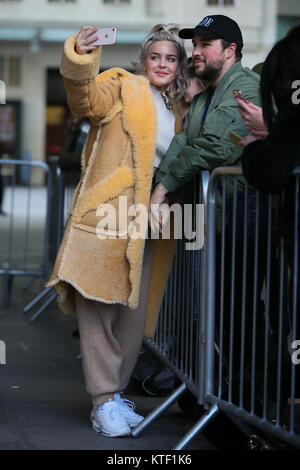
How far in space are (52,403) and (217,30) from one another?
2113mm

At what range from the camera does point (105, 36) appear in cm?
371

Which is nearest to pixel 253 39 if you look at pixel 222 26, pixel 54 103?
pixel 54 103

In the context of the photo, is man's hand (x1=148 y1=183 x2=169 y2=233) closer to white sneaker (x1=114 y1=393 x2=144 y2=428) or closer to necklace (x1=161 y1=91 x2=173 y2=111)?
necklace (x1=161 y1=91 x2=173 y2=111)

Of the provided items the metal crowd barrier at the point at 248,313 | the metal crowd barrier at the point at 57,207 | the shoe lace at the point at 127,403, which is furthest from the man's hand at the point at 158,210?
the metal crowd barrier at the point at 57,207

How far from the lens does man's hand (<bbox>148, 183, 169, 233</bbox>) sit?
4.11m

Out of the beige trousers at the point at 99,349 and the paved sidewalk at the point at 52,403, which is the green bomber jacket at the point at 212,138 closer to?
the beige trousers at the point at 99,349

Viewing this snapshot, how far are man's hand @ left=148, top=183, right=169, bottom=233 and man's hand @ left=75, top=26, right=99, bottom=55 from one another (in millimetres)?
731

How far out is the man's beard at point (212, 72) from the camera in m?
4.33

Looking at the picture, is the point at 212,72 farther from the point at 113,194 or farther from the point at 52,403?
the point at 52,403

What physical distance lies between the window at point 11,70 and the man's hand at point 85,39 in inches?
1036

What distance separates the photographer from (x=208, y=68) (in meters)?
4.34

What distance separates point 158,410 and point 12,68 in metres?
26.5

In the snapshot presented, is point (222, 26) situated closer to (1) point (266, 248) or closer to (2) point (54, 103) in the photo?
(1) point (266, 248)

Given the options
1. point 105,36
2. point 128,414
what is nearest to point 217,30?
point 105,36
